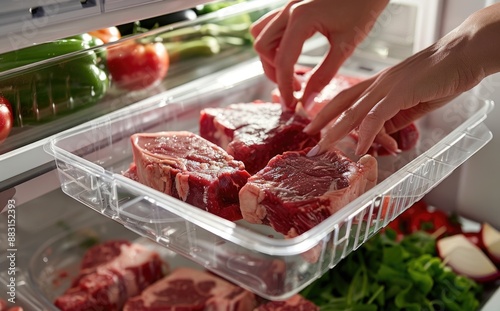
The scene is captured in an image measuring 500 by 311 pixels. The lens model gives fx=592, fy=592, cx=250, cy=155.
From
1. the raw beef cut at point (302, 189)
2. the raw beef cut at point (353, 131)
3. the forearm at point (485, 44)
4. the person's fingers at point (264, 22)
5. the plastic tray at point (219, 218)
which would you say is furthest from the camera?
the person's fingers at point (264, 22)

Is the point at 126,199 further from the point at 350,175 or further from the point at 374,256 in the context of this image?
the point at 374,256

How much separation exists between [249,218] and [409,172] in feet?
0.94

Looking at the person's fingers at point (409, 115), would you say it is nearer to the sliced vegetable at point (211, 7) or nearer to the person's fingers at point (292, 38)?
the person's fingers at point (292, 38)

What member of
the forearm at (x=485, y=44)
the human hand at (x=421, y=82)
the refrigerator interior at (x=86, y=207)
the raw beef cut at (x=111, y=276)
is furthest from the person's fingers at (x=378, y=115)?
the raw beef cut at (x=111, y=276)

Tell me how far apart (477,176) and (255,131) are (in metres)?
0.75

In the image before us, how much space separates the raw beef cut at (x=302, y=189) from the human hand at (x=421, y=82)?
4cm

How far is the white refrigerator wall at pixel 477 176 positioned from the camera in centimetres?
152

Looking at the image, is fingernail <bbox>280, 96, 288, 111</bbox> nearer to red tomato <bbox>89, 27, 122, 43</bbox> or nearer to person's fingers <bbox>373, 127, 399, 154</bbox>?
person's fingers <bbox>373, 127, 399, 154</bbox>

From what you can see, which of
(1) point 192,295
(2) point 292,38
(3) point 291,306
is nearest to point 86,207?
(1) point 192,295

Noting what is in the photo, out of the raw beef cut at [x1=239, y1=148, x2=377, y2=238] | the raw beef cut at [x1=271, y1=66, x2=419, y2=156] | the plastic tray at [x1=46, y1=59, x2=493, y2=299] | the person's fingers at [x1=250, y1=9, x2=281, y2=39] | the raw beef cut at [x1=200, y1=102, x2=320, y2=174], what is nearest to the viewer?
the plastic tray at [x1=46, y1=59, x2=493, y2=299]

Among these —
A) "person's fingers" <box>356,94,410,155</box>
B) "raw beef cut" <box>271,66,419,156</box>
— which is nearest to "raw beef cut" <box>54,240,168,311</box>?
"raw beef cut" <box>271,66,419,156</box>

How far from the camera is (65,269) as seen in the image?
4.95 feet

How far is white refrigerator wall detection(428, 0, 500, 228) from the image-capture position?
4.99ft

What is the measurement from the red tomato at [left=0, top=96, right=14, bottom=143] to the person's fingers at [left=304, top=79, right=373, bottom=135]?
0.56m
